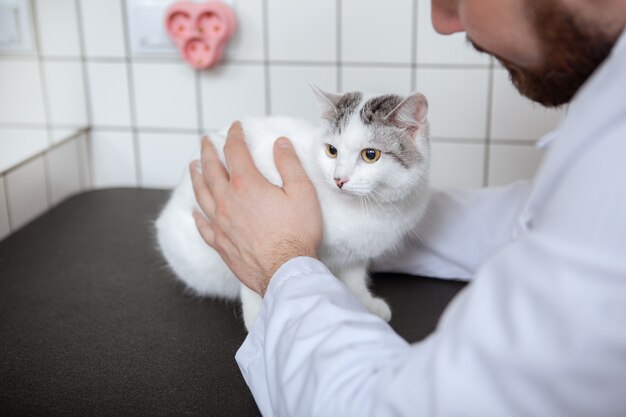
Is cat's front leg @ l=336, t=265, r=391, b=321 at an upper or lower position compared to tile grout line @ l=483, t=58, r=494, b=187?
lower

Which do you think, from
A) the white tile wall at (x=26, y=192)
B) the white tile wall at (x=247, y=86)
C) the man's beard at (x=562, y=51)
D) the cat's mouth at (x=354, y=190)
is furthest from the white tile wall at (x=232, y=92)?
the man's beard at (x=562, y=51)

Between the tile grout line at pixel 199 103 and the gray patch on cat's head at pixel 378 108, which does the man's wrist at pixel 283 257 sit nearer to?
the gray patch on cat's head at pixel 378 108

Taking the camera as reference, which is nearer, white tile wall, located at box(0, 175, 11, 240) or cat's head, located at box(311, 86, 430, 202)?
cat's head, located at box(311, 86, 430, 202)

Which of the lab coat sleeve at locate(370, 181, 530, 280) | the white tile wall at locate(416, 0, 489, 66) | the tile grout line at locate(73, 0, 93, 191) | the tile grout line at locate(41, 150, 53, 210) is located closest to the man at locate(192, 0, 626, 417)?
the lab coat sleeve at locate(370, 181, 530, 280)

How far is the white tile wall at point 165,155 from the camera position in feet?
5.57

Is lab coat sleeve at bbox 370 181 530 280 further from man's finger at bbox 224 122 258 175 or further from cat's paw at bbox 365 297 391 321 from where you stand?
man's finger at bbox 224 122 258 175

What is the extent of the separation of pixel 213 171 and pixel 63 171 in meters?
0.76

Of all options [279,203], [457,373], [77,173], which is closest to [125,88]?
[77,173]

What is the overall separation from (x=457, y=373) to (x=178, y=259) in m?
0.75

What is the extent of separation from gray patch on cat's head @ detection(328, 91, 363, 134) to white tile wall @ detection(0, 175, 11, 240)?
78 cm

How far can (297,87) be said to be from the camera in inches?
62.9

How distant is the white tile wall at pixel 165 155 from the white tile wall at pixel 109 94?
0.27 ft

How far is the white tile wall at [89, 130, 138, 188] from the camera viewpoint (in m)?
1.73

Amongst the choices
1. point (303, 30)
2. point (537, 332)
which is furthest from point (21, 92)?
point (537, 332)
